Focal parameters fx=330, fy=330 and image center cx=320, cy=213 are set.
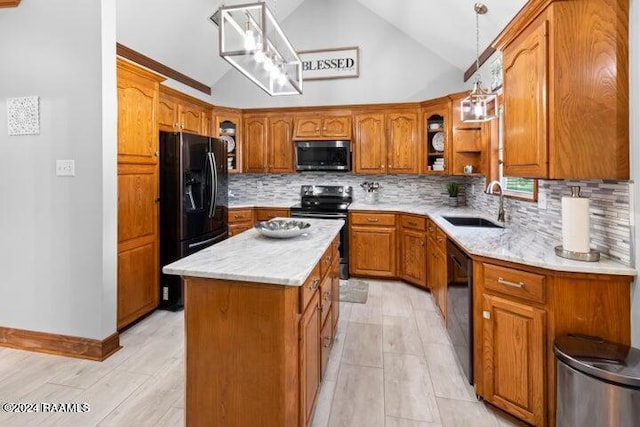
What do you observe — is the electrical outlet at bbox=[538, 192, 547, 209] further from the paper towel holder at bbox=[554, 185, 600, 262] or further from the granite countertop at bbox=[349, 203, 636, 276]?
the paper towel holder at bbox=[554, 185, 600, 262]

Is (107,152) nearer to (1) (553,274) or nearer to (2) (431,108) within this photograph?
(1) (553,274)

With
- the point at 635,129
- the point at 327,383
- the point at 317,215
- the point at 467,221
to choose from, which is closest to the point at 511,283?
the point at 635,129

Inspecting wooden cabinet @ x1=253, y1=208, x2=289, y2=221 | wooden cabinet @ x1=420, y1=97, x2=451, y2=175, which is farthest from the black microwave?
wooden cabinet @ x1=420, y1=97, x2=451, y2=175

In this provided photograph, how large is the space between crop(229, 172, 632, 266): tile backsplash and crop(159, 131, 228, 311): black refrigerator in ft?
5.42

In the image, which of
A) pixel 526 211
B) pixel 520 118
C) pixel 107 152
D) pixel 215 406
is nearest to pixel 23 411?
pixel 215 406

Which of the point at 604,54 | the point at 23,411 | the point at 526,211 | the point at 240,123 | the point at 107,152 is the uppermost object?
the point at 240,123

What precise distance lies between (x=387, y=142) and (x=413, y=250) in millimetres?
1476

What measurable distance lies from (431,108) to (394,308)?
2.50 m

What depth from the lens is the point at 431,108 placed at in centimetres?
414

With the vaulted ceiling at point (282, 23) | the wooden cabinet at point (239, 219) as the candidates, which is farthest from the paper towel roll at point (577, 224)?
the wooden cabinet at point (239, 219)

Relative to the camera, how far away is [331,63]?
15.7ft

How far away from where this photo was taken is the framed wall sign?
4719 mm

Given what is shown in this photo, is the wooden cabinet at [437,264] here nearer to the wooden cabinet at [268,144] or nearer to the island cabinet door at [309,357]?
the island cabinet door at [309,357]

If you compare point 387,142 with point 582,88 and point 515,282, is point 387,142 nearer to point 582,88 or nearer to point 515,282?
point 582,88
